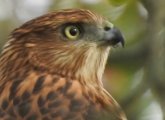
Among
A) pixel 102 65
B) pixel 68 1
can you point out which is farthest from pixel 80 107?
pixel 68 1

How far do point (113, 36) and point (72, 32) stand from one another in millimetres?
276

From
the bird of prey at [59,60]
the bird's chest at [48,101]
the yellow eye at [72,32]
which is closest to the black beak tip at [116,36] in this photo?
the bird of prey at [59,60]

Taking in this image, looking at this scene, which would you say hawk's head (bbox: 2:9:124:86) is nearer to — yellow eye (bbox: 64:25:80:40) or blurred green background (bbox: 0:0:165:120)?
yellow eye (bbox: 64:25:80:40)

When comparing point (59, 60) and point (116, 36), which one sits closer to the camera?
point (116, 36)

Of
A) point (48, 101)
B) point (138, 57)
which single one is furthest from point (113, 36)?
point (138, 57)

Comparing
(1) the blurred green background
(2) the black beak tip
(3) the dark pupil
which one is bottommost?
(1) the blurred green background

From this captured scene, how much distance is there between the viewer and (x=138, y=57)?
8.63ft

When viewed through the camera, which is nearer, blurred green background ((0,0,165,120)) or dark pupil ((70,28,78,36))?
blurred green background ((0,0,165,120))

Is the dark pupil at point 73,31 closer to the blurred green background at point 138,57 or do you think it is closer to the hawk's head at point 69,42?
the hawk's head at point 69,42

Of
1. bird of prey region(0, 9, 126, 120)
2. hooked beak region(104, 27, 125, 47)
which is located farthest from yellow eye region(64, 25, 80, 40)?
hooked beak region(104, 27, 125, 47)

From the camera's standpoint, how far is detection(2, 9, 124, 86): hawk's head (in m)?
3.71

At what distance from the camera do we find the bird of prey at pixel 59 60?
3.51 meters

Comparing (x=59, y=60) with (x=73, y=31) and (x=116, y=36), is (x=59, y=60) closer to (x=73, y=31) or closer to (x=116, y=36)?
(x=73, y=31)

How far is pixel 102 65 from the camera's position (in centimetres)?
386
